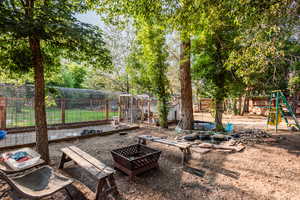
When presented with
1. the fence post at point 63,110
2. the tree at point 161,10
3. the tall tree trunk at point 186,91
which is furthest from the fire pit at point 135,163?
the fence post at point 63,110

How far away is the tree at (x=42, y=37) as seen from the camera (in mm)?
2285

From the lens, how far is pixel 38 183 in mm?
2203

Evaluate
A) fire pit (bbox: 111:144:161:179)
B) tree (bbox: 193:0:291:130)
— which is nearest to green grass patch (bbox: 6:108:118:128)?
fire pit (bbox: 111:144:161:179)

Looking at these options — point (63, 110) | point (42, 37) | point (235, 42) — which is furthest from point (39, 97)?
point (235, 42)

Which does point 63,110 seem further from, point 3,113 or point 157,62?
point 157,62

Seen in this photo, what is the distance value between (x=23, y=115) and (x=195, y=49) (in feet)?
28.0

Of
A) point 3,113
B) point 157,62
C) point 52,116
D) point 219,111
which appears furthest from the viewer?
point 52,116

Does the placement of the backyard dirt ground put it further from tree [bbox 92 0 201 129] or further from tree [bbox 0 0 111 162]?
Answer: tree [bbox 92 0 201 129]

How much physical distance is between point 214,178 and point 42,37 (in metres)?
4.33

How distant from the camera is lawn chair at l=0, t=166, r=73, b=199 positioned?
6.11 ft

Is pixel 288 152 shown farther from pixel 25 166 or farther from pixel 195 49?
pixel 25 166

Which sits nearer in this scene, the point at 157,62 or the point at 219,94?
the point at 219,94

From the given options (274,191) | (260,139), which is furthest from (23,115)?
(260,139)

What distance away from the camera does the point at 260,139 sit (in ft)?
19.2
